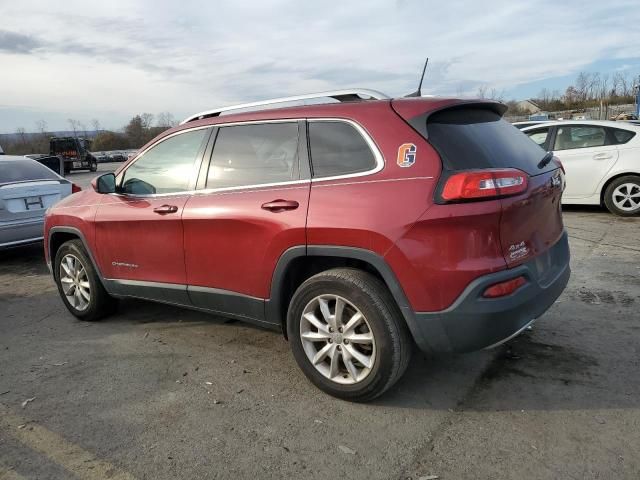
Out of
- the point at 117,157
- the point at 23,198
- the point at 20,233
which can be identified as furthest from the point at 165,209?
the point at 117,157

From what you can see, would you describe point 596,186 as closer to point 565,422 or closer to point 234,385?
point 565,422

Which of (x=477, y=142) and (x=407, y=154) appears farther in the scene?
(x=477, y=142)

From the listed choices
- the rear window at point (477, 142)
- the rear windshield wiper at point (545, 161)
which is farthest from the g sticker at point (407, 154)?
the rear windshield wiper at point (545, 161)

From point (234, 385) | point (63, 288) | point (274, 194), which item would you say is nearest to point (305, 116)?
point (274, 194)

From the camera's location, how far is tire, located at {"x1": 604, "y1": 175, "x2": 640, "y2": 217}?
8.16 metres

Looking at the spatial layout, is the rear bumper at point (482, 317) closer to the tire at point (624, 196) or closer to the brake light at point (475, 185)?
the brake light at point (475, 185)

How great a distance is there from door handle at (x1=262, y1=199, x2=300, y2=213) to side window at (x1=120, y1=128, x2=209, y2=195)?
87 cm

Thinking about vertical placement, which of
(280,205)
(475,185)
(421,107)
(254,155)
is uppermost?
(421,107)

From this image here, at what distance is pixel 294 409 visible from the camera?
10.1 ft

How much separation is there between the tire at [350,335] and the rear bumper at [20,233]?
5313mm

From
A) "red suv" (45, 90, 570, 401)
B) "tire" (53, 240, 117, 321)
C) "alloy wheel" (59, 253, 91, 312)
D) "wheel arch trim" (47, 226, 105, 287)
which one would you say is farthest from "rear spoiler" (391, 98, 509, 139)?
"alloy wheel" (59, 253, 91, 312)

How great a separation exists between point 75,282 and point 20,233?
282 cm

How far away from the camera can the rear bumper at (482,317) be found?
105 inches

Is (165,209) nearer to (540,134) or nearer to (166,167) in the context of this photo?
(166,167)
